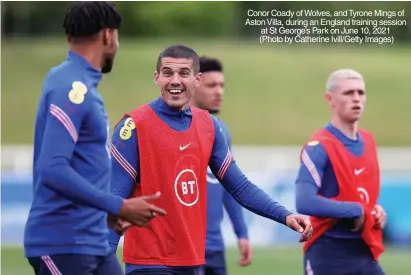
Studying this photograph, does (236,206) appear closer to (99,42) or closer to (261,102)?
(99,42)

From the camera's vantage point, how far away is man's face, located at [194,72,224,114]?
362 inches

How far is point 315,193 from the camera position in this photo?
765 centimetres

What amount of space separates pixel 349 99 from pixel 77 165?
140 inches

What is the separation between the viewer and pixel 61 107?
16.5 feet

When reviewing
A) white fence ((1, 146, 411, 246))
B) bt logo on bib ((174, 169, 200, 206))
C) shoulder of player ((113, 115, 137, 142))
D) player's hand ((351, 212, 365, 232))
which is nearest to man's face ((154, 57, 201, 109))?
shoulder of player ((113, 115, 137, 142))

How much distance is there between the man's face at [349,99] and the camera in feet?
26.7

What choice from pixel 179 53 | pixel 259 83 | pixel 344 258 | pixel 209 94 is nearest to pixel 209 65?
pixel 209 94

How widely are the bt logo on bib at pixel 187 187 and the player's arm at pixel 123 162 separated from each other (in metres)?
0.27

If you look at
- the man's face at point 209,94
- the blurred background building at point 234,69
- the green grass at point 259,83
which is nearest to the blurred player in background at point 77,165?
the man's face at point 209,94

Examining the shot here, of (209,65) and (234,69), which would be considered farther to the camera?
(234,69)

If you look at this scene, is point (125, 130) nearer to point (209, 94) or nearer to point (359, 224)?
point (359, 224)

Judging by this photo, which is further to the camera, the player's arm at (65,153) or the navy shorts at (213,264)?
the navy shorts at (213,264)

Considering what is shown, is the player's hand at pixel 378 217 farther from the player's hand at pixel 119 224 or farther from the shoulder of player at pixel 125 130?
the player's hand at pixel 119 224

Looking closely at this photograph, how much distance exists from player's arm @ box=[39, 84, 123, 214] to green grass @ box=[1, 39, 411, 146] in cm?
2600
